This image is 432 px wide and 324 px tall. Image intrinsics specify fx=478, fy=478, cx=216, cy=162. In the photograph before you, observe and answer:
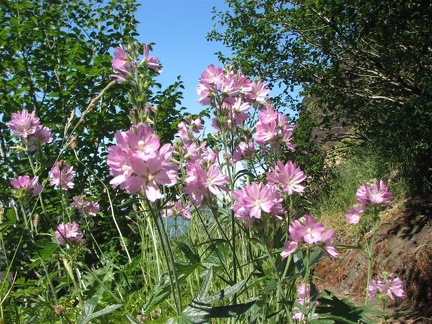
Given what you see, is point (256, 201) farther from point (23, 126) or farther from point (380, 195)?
point (23, 126)

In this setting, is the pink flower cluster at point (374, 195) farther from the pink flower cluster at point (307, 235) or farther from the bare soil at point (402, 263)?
the bare soil at point (402, 263)

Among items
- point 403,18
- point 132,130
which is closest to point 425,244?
point 403,18

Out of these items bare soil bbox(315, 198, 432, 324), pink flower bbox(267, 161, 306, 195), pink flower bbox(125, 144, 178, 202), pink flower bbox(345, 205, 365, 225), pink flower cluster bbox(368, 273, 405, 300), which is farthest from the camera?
bare soil bbox(315, 198, 432, 324)

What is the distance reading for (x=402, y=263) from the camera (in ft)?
14.2

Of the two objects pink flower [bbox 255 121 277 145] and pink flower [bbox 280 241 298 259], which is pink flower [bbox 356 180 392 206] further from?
pink flower [bbox 280 241 298 259]

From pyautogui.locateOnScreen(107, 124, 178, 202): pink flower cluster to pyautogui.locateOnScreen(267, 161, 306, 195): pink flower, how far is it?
49 centimetres

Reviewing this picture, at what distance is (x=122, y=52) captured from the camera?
133cm

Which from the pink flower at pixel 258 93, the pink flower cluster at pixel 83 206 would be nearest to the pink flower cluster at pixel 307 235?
the pink flower at pixel 258 93

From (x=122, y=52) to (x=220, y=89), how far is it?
1.66 ft

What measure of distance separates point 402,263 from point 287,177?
3.29 m

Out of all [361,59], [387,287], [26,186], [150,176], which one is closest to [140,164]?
[150,176]

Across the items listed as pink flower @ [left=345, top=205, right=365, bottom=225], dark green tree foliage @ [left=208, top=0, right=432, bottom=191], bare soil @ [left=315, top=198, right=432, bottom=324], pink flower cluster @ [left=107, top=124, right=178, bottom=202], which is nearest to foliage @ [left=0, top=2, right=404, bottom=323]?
pink flower cluster @ [left=107, top=124, right=178, bottom=202]

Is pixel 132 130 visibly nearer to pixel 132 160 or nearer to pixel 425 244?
pixel 132 160

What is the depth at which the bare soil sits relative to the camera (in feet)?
12.9
